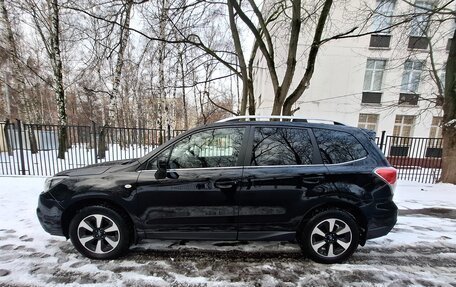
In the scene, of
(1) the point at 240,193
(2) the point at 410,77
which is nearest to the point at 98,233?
(1) the point at 240,193

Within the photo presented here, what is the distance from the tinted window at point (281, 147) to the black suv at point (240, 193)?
0.01 metres

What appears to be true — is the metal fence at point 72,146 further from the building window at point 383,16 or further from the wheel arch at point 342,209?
the building window at point 383,16

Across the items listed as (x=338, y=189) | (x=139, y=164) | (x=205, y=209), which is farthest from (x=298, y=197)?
(x=139, y=164)

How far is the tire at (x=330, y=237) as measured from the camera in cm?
293

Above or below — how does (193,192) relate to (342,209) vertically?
above

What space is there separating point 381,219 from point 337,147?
1.09 m

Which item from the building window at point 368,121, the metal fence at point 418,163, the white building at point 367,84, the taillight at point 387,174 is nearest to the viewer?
the taillight at point 387,174

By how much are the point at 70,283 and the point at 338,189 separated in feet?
10.9

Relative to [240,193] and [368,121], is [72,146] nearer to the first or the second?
[240,193]

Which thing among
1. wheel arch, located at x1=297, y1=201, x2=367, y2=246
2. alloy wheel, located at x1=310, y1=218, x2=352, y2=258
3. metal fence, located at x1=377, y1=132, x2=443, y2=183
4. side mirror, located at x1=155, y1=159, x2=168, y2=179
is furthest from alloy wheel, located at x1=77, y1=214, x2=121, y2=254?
metal fence, located at x1=377, y1=132, x2=443, y2=183

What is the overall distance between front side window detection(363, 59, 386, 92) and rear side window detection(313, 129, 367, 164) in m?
15.5

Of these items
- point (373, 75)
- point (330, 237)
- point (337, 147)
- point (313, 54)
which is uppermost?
point (373, 75)

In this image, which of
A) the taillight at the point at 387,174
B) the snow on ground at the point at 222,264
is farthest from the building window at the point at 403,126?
the taillight at the point at 387,174

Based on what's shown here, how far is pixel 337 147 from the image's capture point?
118 inches
